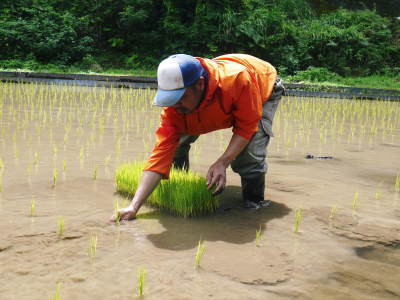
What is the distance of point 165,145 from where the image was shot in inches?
109

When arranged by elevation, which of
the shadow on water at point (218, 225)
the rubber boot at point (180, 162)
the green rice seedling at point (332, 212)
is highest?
the rubber boot at point (180, 162)

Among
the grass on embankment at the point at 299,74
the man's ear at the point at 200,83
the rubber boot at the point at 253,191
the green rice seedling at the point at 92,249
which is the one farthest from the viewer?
the grass on embankment at the point at 299,74

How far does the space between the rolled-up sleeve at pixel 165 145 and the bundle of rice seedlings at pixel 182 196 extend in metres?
0.17

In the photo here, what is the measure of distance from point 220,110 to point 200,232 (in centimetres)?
67

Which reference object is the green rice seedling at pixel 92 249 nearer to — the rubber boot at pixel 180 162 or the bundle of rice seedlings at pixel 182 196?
the bundle of rice seedlings at pixel 182 196

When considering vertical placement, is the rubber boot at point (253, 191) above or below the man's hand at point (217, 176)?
below

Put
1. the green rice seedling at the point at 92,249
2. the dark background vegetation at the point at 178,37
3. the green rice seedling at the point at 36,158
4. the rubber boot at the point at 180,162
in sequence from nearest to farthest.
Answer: the green rice seedling at the point at 92,249, the rubber boot at the point at 180,162, the green rice seedling at the point at 36,158, the dark background vegetation at the point at 178,37

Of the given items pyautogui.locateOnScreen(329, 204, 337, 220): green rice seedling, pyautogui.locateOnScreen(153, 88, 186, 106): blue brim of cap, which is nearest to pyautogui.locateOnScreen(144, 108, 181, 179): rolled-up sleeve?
pyautogui.locateOnScreen(153, 88, 186, 106): blue brim of cap

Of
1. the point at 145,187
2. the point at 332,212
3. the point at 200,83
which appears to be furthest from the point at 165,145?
the point at 332,212

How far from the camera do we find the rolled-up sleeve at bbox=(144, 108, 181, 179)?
8.89 feet

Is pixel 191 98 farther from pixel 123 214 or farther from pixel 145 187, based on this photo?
pixel 123 214

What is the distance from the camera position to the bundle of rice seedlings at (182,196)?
2.83m

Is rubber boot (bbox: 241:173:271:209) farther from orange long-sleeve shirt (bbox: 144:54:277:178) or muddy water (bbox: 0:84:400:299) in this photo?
orange long-sleeve shirt (bbox: 144:54:277:178)

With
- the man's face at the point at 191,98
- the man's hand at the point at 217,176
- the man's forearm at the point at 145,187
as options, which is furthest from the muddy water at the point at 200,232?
the man's face at the point at 191,98
